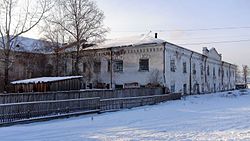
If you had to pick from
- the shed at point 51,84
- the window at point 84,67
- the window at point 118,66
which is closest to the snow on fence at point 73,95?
the shed at point 51,84

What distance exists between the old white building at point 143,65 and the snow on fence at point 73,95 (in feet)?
20.1

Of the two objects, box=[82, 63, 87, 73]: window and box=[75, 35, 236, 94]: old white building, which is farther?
box=[82, 63, 87, 73]: window

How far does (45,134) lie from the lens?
11281 millimetres

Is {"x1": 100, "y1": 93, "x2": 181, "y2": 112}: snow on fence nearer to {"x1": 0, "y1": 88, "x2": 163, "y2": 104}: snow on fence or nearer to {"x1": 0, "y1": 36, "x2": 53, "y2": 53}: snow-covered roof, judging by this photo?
{"x1": 0, "y1": 88, "x2": 163, "y2": 104}: snow on fence

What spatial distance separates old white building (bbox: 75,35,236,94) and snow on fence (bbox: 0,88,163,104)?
6.12 metres

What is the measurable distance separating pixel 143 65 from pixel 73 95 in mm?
18093

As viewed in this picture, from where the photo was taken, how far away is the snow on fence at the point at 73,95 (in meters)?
16.2

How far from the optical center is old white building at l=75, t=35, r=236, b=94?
117ft

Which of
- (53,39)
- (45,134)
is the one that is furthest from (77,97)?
(53,39)

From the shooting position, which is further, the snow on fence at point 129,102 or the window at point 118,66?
the window at point 118,66

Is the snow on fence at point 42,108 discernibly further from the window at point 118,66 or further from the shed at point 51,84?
the window at point 118,66

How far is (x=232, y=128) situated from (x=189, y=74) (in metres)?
30.3

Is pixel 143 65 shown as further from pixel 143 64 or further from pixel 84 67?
pixel 84 67

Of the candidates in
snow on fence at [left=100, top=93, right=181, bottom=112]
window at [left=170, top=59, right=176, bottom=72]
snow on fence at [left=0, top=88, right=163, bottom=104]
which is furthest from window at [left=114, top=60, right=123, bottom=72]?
snow on fence at [left=100, top=93, right=181, bottom=112]
